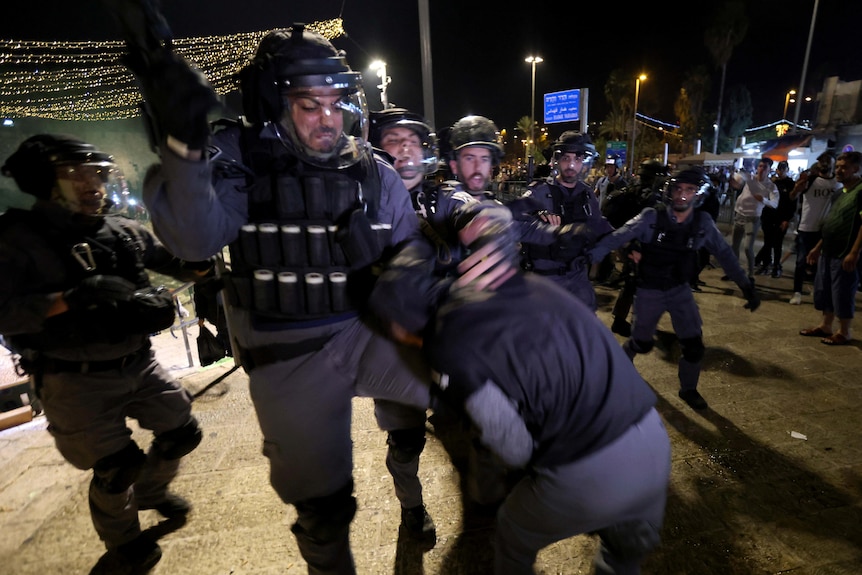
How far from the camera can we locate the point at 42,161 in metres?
2.11

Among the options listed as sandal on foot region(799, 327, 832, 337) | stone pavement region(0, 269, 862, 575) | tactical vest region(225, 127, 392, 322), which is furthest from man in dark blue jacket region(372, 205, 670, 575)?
sandal on foot region(799, 327, 832, 337)

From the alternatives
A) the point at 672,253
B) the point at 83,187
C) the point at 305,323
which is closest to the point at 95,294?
the point at 83,187

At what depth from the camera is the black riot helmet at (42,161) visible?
211 centimetres

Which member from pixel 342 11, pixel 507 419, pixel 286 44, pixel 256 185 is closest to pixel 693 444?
pixel 507 419

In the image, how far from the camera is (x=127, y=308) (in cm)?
212

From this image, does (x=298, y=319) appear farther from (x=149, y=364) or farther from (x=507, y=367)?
(x=149, y=364)

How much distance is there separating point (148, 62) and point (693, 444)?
3.88 metres

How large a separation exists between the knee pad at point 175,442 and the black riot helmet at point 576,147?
12.5ft

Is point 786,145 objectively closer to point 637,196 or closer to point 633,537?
point 637,196

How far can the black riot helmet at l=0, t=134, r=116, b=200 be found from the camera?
2.11 m

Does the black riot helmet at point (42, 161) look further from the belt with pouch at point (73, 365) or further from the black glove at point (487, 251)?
the black glove at point (487, 251)

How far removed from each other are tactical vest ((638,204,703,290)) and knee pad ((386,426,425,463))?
8.66 ft

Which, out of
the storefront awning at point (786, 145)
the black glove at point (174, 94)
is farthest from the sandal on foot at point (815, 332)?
the storefront awning at point (786, 145)

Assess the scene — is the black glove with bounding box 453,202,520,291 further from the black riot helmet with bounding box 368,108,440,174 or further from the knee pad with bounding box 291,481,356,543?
the black riot helmet with bounding box 368,108,440,174
